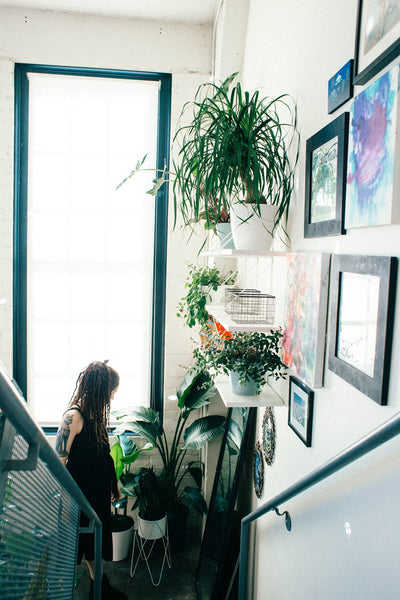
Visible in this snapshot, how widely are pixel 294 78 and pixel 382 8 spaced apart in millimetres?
733

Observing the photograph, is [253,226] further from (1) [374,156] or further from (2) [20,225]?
(2) [20,225]

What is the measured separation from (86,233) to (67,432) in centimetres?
153

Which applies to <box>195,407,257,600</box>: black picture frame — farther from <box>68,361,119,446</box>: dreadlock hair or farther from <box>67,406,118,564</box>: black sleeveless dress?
<box>68,361,119,446</box>: dreadlock hair

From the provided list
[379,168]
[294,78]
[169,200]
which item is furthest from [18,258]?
[379,168]

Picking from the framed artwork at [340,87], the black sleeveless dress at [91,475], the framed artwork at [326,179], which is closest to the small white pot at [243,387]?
the framed artwork at [326,179]

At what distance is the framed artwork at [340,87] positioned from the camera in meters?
1.24

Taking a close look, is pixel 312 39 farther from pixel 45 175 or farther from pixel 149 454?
pixel 149 454

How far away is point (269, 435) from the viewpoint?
210 centimetres

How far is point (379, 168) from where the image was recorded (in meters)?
1.06

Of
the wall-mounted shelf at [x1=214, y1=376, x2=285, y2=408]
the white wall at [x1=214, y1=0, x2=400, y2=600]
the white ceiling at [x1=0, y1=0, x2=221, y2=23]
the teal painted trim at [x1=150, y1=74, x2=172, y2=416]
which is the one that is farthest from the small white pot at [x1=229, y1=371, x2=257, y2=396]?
the white ceiling at [x1=0, y1=0, x2=221, y2=23]

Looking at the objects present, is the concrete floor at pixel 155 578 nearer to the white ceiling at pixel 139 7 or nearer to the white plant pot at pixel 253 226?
the white plant pot at pixel 253 226

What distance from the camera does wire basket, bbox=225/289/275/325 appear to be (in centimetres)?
188

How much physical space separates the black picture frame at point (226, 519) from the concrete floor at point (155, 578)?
0.11 metres

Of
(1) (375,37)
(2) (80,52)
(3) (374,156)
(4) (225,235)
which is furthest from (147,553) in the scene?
(2) (80,52)
